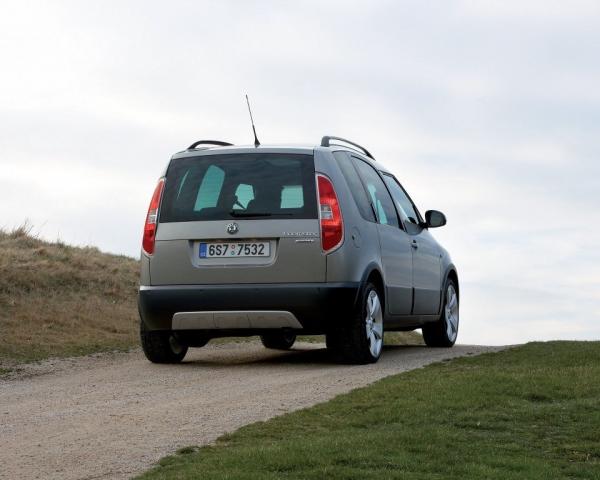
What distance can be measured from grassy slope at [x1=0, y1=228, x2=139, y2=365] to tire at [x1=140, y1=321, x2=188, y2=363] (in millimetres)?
2107

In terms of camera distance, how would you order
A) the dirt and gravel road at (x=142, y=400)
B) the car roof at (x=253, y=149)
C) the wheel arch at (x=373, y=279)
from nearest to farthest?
the dirt and gravel road at (x=142, y=400) < the wheel arch at (x=373, y=279) < the car roof at (x=253, y=149)

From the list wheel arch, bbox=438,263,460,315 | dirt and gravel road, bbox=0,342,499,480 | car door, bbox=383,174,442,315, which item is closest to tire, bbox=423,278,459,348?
wheel arch, bbox=438,263,460,315

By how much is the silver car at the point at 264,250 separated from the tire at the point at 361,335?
1 cm

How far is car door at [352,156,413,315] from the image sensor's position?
12.1m

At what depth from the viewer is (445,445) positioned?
7078 mm

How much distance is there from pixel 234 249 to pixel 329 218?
0.95 metres

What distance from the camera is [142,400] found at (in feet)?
31.0

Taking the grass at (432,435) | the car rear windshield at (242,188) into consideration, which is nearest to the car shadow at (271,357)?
the car rear windshield at (242,188)

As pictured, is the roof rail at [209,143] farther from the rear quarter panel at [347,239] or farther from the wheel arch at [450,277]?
the wheel arch at [450,277]

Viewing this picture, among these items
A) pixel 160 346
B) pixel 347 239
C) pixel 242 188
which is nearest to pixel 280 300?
pixel 347 239

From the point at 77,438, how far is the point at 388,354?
228 inches

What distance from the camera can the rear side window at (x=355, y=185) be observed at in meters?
11.5

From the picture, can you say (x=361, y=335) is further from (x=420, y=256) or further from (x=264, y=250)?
(x=420, y=256)

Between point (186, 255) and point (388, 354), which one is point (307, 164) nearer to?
point (186, 255)
